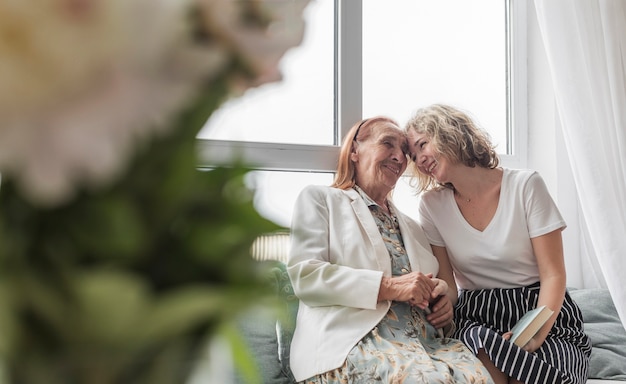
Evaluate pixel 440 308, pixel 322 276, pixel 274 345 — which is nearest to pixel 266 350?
pixel 274 345

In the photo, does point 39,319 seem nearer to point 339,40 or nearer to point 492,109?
point 339,40

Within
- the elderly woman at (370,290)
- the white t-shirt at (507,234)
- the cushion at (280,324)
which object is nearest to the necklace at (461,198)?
the white t-shirt at (507,234)

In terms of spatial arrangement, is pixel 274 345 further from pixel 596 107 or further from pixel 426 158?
pixel 596 107

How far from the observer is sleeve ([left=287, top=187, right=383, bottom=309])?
2.13 m

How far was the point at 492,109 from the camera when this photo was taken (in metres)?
3.44

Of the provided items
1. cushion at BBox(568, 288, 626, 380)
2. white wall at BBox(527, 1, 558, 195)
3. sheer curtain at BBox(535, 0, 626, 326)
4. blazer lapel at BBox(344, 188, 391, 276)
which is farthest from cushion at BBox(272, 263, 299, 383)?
white wall at BBox(527, 1, 558, 195)

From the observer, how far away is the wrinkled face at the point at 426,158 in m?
2.50

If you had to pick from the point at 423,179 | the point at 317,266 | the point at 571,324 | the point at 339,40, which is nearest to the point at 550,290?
the point at 571,324

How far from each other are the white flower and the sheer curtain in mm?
2776

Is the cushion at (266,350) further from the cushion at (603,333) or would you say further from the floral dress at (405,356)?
the cushion at (603,333)

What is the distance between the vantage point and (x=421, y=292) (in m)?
2.18

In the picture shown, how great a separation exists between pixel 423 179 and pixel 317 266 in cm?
66

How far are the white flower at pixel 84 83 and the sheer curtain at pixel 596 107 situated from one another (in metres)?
2.78

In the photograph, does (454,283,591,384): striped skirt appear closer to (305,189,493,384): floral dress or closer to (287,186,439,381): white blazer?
(305,189,493,384): floral dress
